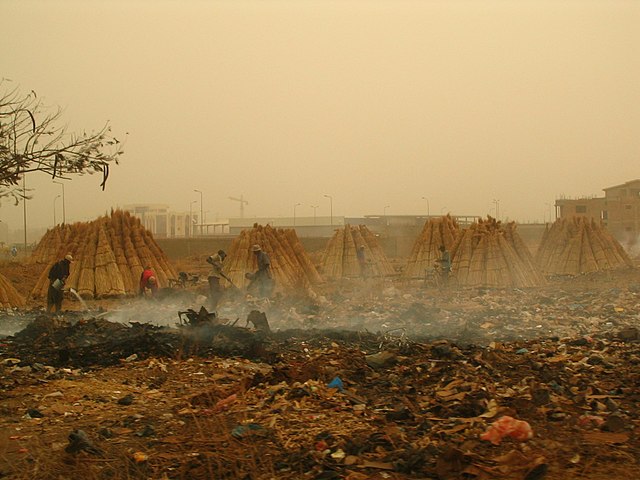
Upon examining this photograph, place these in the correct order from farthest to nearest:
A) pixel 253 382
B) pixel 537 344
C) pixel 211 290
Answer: pixel 211 290
pixel 537 344
pixel 253 382

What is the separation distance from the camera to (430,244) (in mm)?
18016

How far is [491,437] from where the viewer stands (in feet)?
13.4

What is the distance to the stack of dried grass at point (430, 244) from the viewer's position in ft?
58.3

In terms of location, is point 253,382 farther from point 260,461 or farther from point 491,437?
point 491,437

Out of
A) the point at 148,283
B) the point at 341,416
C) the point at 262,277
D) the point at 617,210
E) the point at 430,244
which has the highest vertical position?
the point at 617,210

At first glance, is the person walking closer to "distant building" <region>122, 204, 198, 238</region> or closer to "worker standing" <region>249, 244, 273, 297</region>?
"worker standing" <region>249, 244, 273, 297</region>

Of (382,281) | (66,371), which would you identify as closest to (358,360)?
(66,371)

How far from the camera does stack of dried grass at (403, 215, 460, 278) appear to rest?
700 inches

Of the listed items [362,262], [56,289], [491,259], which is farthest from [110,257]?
[491,259]

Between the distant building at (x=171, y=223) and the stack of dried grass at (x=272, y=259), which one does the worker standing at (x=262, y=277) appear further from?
the distant building at (x=171, y=223)

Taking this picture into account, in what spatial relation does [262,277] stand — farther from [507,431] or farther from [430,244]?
[507,431]

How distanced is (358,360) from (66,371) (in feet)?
9.72

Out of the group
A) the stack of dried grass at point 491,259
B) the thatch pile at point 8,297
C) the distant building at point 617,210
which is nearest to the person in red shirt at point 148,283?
the thatch pile at point 8,297

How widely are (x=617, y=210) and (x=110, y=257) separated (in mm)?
26366
